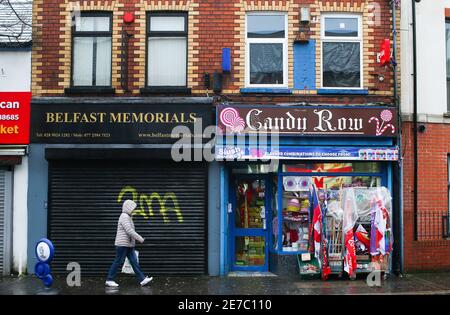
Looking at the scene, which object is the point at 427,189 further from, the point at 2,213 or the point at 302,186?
the point at 2,213

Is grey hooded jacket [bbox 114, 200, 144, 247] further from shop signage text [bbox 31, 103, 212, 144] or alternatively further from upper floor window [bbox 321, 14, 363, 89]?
upper floor window [bbox 321, 14, 363, 89]

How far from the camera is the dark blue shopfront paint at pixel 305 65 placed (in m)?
12.5

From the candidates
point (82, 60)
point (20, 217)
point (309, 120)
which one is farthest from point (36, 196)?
point (309, 120)

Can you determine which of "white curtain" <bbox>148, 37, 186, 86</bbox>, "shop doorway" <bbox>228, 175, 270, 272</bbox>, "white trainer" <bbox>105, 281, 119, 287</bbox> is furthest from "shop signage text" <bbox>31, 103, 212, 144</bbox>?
"white trainer" <bbox>105, 281, 119, 287</bbox>

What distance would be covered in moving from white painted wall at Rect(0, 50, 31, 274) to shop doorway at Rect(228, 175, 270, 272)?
4.52 m

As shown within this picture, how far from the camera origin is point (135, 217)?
1209 cm

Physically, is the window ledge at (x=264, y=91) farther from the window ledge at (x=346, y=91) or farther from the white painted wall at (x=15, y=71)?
the white painted wall at (x=15, y=71)

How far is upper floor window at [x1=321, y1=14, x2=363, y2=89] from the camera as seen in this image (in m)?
12.6

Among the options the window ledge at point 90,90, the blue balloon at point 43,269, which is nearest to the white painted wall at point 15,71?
the window ledge at point 90,90

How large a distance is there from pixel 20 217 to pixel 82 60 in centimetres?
373

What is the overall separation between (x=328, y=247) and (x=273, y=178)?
6.81 feet

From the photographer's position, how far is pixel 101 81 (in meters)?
12.5

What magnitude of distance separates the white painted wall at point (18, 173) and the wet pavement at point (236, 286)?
547 millimetres

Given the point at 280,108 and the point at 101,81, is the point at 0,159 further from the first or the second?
the point at 280,108
